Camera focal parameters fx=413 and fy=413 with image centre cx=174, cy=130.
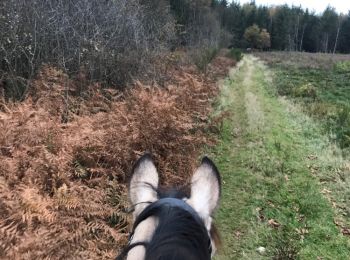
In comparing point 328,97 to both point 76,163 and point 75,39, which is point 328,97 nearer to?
point 75,39

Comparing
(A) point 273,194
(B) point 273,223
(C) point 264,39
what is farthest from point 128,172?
(C) point 264,39

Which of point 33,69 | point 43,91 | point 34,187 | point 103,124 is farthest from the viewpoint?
point 33,69

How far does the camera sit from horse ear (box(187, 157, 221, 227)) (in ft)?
5.56

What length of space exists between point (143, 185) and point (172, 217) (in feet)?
1.37

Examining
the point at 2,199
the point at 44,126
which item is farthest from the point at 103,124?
the point at 2,199

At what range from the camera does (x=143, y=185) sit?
1.76m

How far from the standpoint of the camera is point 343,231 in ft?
18.1

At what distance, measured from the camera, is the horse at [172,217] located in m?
1.23

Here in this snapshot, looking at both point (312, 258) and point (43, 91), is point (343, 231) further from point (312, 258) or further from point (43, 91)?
point (43, 91)

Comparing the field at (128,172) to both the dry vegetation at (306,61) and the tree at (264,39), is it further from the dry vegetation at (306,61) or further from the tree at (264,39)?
the tree at (264,39)

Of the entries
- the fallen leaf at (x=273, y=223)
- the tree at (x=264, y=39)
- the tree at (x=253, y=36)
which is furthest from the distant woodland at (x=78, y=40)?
the tree at (x=264, y=39)

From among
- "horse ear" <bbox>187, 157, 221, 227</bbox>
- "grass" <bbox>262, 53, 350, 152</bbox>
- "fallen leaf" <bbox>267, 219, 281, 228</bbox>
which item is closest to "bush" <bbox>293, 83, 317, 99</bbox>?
"grass" <bbox>262, 53, 350, 152</bbox>

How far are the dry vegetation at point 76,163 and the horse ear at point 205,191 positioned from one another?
2238mm

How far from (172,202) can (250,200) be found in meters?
4.93
